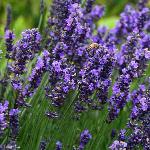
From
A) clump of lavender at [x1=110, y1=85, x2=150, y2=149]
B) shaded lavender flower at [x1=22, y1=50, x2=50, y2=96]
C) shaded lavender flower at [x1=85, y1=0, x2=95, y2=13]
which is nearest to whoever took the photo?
clump of lavender at [x1=110, y1=85, x2=150, y2=149]

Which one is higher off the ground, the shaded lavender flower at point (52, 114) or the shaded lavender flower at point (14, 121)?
the shaded lavender flower at point (52, 114)

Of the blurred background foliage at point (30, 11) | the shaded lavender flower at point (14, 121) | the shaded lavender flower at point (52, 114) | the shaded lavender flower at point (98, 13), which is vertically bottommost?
the shaded lavender flower at point (14, 121)

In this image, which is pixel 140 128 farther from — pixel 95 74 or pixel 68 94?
pixel 68 94

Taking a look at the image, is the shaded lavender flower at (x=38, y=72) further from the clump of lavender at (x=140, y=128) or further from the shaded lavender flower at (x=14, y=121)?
the clump of lavender at (x=140, y=128)

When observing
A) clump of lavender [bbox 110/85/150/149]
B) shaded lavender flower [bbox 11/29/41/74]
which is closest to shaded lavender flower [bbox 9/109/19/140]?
shaded lavender flower [bbox 11/29/41/74]

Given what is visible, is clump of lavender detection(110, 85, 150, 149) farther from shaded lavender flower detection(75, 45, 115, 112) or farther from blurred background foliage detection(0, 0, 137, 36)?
blurred background foliage detection(0, 0, 137, 36)

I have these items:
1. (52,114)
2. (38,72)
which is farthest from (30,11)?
(52,114)

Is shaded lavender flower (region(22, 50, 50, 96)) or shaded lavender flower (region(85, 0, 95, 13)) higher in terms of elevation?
shaded lavender flower (region(85, 0, 95, 13))

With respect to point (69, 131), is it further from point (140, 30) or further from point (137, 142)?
point (140, 30)

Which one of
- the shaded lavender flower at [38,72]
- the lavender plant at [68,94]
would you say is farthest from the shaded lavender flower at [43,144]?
the shaded lavender flower at [38,72]

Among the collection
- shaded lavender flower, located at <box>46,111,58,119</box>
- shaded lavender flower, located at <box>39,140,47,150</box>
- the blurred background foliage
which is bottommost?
shaded lavender flower, located at <box>39,140,47,150</box>

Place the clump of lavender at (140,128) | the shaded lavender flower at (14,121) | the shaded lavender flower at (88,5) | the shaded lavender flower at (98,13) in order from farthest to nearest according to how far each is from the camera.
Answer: the shaded lavender flower at (98,13)
the shaded lavender flower at (88,5)
the clump of lavender at (140,128)
the shaded lavender flower at (14,121)

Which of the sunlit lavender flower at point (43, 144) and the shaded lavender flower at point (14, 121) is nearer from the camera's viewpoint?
the shaded lavender flower at point (14, 121)
